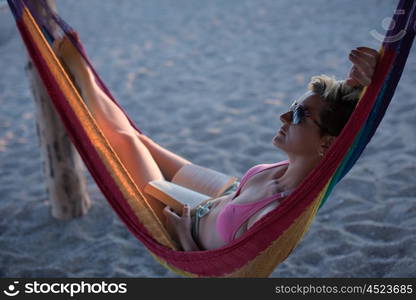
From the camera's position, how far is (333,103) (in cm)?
147

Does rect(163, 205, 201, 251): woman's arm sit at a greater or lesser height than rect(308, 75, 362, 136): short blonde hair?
lesser

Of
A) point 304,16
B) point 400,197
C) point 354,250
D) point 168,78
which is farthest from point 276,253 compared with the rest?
point 304,16

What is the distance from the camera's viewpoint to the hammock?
4.32 ft

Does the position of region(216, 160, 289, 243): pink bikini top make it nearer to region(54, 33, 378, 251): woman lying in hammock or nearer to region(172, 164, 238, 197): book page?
region(54, 33, 378, 251): woman lying in hammock

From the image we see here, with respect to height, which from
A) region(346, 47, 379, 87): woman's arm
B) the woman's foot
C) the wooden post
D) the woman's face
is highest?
region(346, 47, 379, 87): woman's arm

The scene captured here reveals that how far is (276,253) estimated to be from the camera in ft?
5.11

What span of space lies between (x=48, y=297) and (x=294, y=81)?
239cm

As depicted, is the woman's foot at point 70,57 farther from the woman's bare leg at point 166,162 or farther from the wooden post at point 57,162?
the woman's bare leg at point 166,162

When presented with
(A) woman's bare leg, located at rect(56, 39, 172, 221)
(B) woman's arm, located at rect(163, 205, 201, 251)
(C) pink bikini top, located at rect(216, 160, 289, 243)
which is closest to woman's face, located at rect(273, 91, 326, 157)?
(C) pink bikini top, located at rect(216, 160, 289, 243)

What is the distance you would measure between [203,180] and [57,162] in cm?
79

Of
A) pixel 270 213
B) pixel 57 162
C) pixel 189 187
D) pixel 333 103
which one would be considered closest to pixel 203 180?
pixel 189 187

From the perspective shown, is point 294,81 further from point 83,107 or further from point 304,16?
point 83,107

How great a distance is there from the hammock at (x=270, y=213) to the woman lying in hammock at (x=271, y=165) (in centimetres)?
6

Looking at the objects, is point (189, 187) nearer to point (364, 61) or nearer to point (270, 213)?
point (270, 213)
